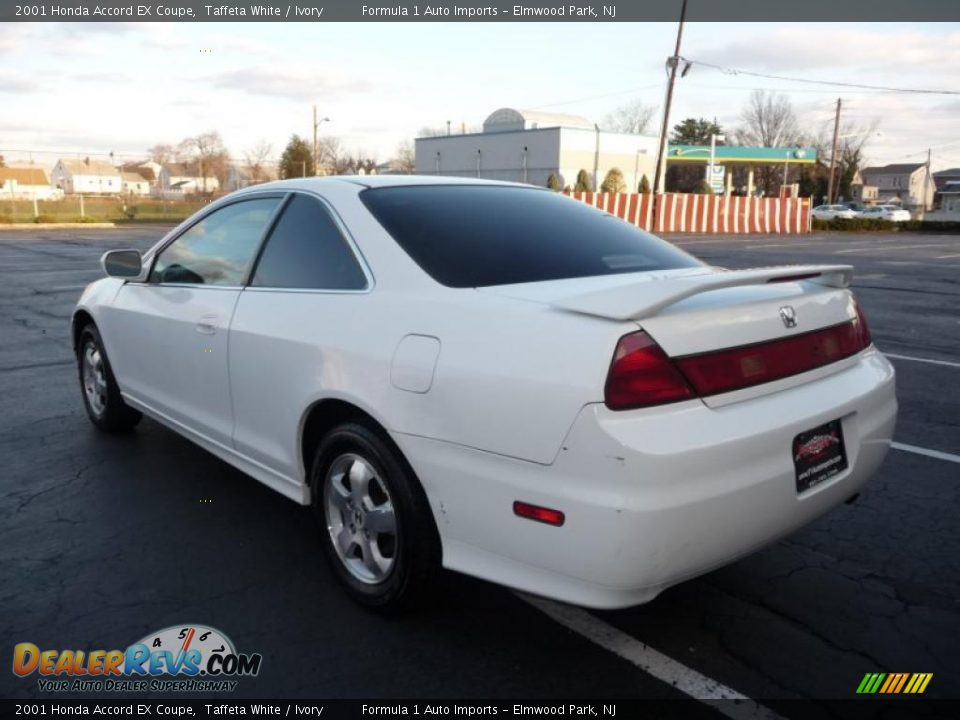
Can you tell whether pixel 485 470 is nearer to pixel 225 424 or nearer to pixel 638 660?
pixel 638 660

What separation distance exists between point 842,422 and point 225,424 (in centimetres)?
255

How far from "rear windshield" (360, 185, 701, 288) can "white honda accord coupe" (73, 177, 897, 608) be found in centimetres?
1

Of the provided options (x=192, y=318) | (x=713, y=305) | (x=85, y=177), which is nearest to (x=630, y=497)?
(x=713, y=305)

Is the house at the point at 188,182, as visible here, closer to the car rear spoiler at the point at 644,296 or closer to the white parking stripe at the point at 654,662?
the white parking stripe at the point at 654,662

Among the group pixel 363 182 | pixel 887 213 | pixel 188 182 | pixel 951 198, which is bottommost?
pixel 363 182

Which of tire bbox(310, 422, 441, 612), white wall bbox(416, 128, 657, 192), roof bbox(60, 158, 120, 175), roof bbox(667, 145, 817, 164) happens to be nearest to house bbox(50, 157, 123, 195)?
roof bbox(60, 158, 120, 175)

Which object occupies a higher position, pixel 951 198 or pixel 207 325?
pixel 951 198

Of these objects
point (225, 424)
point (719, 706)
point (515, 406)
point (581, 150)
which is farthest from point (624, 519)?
point (581, 150)

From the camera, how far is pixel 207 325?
364 cm

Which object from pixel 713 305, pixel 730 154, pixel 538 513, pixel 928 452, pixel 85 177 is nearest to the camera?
pixel 538 513

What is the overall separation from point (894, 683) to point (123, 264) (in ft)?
13.4

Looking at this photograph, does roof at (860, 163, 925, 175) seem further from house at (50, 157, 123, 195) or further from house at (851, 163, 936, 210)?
house at (50, 157, 123, 195)

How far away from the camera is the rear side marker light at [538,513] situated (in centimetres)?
224

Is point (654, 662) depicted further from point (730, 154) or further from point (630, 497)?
point (730, 154)
